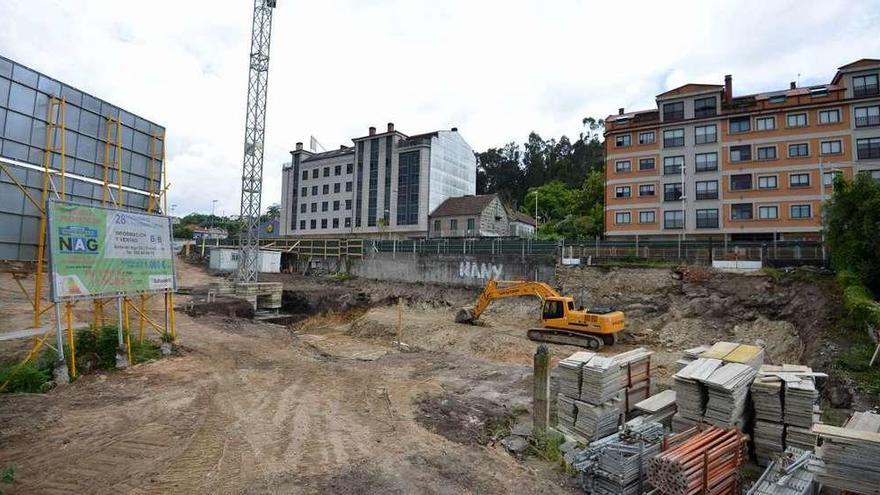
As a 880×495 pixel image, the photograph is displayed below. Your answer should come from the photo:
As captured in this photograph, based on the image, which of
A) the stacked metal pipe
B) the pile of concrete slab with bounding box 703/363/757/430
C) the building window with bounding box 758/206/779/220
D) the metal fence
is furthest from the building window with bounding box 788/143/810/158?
the stacked metal pipe

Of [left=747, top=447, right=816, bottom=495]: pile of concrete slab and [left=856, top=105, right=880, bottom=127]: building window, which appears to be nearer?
[left=747, top=447, right=816, bottom=495]: pile of concrete slab

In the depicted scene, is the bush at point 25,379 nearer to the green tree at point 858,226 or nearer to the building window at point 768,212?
the green tree at point 858,226

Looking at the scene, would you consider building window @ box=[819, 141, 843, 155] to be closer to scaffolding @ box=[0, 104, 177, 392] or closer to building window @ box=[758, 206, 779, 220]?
building window @ box=[758, 206, 779, 220]

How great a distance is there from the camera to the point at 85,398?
10062mm

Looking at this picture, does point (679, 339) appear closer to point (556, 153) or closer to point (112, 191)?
point (112, 191)

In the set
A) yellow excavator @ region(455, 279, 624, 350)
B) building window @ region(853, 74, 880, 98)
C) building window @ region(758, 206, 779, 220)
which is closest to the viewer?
yellow excavator @ region(455, 279, 624, 350)

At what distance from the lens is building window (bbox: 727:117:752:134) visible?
34.3m

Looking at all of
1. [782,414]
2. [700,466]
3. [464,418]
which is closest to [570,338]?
[464,418]

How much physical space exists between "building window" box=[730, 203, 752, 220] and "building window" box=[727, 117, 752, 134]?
5913 millimetres

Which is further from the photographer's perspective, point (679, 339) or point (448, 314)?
point (448, 314)

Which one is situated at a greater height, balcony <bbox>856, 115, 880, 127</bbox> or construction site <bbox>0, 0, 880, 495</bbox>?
balcony <bbox>856, 115, 880, 127</bbox>

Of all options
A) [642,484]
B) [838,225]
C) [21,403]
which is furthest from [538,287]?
[21,403]

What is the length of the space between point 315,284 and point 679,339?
29.1 metres

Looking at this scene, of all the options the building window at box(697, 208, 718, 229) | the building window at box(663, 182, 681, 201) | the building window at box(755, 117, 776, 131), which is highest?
the building window at box(755, 117, 776, 131)
